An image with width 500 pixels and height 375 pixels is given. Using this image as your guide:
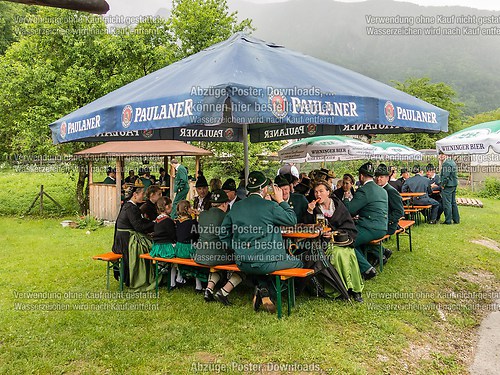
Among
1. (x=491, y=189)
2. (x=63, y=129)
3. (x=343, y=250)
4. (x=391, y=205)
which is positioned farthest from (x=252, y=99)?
(x=491, y=189)

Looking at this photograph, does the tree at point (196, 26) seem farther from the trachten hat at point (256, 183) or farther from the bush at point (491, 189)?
the bush at point (491, 189)

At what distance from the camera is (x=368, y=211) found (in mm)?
6648

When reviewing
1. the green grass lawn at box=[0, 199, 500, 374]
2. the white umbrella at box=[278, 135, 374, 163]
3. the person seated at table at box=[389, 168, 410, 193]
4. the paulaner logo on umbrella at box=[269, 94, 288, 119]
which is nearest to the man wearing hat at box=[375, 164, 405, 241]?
the green grass lawn at box=[0, 199, 500, 374]

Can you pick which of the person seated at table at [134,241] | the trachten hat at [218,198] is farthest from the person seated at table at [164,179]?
the trachten hat at [218,198]

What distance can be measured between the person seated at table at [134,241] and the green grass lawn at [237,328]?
377 millimetres

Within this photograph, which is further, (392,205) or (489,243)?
(489,243)

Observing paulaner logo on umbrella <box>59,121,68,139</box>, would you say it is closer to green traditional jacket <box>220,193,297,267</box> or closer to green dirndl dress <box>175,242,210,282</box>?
green dirndl dress <box>175,242,210,282</box>

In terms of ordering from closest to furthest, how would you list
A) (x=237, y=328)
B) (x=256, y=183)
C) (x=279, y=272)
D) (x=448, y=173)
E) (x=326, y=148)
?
(x=237, y=328) → (x=279, y=272) → (x=256, y=183) → (x=326, y=148) → (x=448, y=173)

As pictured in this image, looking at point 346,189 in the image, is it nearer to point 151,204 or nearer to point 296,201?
point 296,201

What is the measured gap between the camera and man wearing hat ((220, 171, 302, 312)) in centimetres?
500

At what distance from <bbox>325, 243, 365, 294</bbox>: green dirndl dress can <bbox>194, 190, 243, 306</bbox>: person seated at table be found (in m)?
1.34

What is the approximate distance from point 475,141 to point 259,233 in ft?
13.8

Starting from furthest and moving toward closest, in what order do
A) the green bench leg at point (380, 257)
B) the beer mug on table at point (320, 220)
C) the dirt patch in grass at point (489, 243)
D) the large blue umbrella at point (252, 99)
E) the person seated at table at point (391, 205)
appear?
the dirt patch in grass at point (489, 243)
the person seated at table at point (391, 205)
the green bench leg at point (380, 257)
the beer mug on table at point (320, 220)
the large blue umbrella at point (252, 99)

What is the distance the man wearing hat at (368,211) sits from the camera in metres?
6.56
